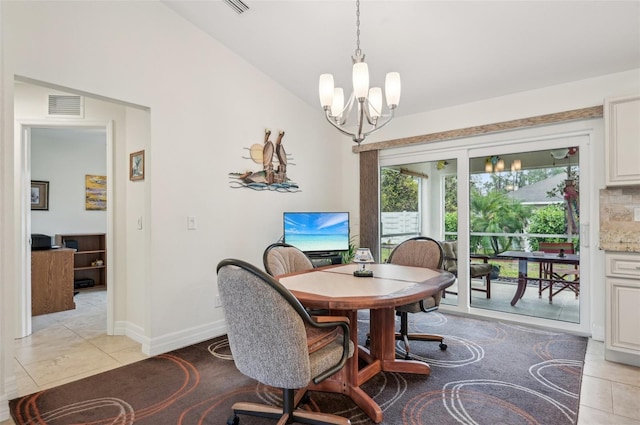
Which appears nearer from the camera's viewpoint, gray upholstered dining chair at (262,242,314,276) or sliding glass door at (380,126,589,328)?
gray upholstered dining chair at (262,242,314,276)

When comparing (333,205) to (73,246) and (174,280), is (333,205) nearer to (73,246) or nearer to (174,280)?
(174,280)

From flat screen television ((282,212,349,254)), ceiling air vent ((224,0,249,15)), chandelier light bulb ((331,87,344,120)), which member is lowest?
flat screen television ((282,212,349,254))

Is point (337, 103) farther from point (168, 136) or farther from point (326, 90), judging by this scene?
point (168, 136)

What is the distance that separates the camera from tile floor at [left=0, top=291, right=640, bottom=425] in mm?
2084

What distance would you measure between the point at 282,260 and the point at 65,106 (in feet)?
8.82

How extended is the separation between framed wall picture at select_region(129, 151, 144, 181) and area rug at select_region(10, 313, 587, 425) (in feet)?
5.47

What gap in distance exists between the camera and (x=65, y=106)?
3.44 m

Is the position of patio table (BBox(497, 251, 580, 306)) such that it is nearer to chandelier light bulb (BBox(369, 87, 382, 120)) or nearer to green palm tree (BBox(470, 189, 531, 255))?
green palm tree (BBox(470, 189, 531, 255))

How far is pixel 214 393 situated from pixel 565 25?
146 inches

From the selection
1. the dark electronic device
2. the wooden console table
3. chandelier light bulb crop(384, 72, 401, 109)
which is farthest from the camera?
the dark electronic device

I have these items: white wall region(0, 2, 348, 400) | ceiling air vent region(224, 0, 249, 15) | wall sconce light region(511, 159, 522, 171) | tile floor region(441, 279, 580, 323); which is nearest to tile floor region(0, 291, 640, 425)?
white wall region(0, 2, 348, 400)

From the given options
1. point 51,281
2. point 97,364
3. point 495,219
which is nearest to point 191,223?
point 97,364

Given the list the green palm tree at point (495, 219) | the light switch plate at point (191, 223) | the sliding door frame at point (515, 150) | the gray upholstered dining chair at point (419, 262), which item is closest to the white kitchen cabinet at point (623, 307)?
the sliding door frame at point (515, 150)

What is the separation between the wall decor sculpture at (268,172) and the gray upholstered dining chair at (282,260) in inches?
40.8
